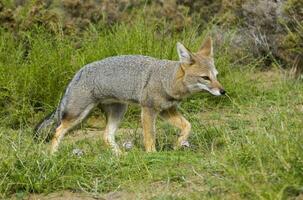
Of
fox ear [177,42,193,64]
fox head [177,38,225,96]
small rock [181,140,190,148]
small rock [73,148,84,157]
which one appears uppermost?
fox ear [177,42,193,64]

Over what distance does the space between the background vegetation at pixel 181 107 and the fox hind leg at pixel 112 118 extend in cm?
15

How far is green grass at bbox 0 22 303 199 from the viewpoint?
17.2ft

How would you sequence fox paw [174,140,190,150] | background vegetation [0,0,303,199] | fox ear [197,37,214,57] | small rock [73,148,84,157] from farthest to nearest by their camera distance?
fox ear [197,37,214,57]
fox paw [174,140,190,150]
small rock [73,148,84,157]
background vegetation [0,0,303,199]

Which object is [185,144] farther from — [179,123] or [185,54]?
[185,54]

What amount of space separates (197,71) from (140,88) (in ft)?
2.08

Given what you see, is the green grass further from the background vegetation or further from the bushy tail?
the bushy tail

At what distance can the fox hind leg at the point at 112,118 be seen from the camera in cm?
834

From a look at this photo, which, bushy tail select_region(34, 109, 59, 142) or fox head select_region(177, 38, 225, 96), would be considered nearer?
fox head select_region(177, 38, 225, 96)

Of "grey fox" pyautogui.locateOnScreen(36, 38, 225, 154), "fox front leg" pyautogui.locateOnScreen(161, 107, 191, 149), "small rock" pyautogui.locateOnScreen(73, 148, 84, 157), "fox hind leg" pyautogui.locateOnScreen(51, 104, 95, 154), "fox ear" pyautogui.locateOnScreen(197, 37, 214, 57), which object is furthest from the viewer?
"fox ear" pyautogui.locateOnScreen(197, 37, 214, 57)

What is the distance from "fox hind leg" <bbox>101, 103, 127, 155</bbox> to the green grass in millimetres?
111

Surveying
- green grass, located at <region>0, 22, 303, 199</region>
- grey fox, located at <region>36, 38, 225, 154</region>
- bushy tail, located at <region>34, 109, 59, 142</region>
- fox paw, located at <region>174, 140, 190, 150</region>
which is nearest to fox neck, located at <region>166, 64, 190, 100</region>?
grey fox, located at <region>36, 38, 225, 154</region>

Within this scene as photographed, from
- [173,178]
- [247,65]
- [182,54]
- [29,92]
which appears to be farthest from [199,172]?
[247,65]

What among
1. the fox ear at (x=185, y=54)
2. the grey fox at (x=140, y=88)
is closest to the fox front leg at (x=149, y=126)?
the grey fox at (x=140, y=88)

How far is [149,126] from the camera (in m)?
8.00
